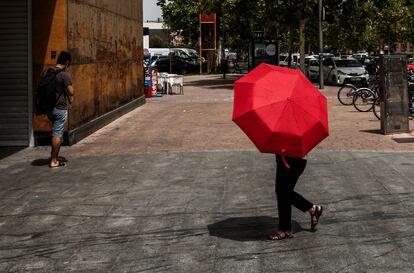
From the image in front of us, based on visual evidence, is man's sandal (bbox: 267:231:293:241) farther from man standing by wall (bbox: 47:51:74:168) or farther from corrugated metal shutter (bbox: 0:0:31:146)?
corrugated metal shutter (bbox: 0:0:31:146)

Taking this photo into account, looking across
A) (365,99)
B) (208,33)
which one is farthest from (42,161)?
(208,33)

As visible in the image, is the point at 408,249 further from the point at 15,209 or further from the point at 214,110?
the point at 214,110

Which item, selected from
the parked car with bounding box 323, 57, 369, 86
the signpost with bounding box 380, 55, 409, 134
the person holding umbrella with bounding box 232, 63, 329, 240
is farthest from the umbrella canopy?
the parked car with bounding box 323, 57, 369, 86

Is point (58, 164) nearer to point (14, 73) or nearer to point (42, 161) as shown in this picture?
point (42, 161)

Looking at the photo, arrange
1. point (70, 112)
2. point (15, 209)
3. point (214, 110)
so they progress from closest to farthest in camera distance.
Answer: point (15, 209), point (70, 112), point (214, 110)

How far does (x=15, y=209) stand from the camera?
7246mm

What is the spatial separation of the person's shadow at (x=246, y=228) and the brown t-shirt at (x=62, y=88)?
4.17 meters

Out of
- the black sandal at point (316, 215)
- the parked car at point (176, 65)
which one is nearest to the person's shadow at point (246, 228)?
the black sandal at point (316, 215)

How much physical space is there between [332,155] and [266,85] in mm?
5427

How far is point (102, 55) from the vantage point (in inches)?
595

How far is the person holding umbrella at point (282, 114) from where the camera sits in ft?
17.6

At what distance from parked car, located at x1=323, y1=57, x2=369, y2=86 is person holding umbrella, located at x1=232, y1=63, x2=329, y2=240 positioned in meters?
24.4

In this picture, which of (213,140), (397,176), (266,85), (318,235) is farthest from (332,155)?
(266,85)

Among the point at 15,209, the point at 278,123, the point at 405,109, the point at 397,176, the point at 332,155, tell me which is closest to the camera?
the point at 278,123
